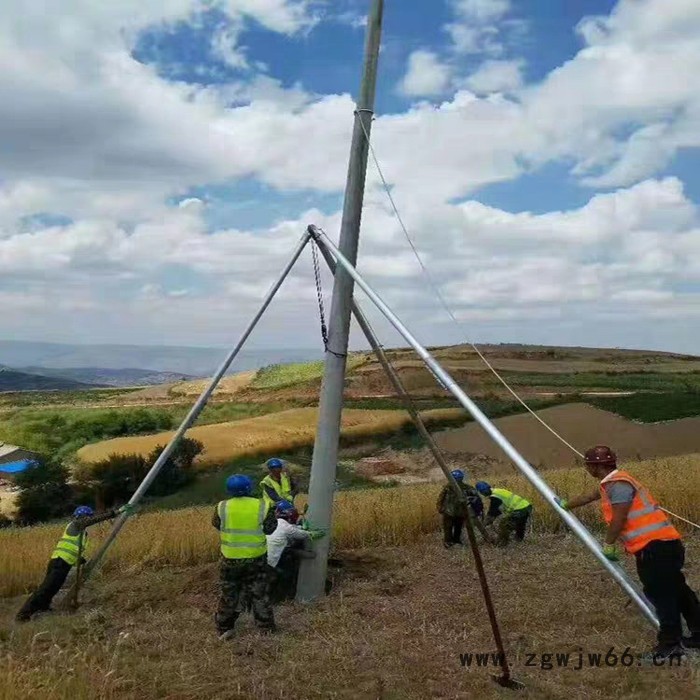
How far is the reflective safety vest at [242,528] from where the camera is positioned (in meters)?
7.94

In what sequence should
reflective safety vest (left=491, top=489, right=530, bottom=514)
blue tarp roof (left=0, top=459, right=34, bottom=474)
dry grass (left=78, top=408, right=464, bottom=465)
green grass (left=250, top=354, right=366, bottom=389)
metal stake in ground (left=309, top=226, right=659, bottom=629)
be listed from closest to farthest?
metal stake in ground (left=309, top=226, right=659, bottom=629), reflective safety vest (left=491, top=489, right=530, bottom=514), blue tarp roof (left=0, top=459, right=34, bottom=474), dry grass (left=78, top=408, right=464, bottom=465), green grass (left=250, top=354, right=366, bottom=389)

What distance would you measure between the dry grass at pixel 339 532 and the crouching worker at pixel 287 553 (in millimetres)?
2622

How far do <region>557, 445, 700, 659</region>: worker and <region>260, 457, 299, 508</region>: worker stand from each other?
548cm

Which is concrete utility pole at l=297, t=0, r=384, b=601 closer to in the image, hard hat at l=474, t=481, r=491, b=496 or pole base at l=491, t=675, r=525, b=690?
pole base at l=491, t=675, r=525, b=690

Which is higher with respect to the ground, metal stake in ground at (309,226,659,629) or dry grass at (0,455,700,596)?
metal stake in ground at (309,226,659,629)

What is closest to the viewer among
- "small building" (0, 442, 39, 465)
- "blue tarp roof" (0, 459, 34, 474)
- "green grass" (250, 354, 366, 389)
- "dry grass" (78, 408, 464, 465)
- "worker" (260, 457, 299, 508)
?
"worker" (260, 457, 299, 508)

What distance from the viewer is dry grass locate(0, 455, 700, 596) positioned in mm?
11539

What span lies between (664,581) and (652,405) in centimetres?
4632

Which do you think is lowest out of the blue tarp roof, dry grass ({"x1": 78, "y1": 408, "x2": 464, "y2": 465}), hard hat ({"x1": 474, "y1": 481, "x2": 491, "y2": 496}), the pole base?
the blue tarp roof

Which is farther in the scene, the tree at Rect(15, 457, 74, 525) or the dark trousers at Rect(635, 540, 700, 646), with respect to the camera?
the tree at Rect(15, 457, 74, 525)

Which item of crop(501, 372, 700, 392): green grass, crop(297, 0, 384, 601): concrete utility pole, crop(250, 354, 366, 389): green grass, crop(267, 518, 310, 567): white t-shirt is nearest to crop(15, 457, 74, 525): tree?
crop(267, 518, 310, 567): white t-shirt

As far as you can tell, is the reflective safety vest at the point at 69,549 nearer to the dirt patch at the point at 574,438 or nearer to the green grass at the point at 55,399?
the dirt patch at the point at 574,438

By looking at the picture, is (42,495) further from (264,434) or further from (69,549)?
(69,549)

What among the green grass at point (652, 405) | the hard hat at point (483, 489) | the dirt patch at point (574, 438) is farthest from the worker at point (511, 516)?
the green grass at point (652, 405)
